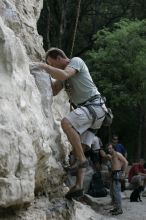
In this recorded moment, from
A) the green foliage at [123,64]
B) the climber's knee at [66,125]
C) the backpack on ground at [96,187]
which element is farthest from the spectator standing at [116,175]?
the green foliage at [123,64]

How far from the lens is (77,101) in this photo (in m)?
6.68

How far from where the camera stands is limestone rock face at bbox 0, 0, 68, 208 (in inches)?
194

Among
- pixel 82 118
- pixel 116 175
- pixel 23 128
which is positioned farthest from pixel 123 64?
pixel 23 128

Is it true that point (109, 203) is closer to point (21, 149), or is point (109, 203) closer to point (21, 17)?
point (21, 17)

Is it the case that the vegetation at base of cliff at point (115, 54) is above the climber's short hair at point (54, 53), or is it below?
above

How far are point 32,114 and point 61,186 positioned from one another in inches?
58.8

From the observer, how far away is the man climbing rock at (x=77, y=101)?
6.39 m

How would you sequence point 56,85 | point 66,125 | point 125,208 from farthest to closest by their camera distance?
point 125,208 < point 56,85 < point 66,125

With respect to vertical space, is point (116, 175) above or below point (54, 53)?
below

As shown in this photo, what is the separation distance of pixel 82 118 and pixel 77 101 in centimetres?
32

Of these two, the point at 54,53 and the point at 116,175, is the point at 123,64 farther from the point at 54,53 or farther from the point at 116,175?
the point at 54,53

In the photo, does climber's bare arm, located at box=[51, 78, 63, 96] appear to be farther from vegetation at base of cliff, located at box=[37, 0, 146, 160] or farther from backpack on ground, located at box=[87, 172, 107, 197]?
vegetation at base of cliff, located at box=[37, 0, 146, 160]

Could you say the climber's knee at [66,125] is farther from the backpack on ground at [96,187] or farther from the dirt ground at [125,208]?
the backpack on ground at [96,187]

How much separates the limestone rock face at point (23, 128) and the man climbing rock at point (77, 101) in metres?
0.21
